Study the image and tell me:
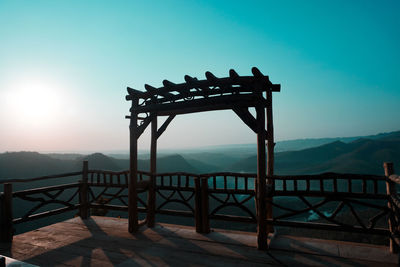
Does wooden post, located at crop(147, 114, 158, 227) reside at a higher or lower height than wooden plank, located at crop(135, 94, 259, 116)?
lower

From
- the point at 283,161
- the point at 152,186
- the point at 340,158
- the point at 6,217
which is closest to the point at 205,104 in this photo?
the point at 152,186

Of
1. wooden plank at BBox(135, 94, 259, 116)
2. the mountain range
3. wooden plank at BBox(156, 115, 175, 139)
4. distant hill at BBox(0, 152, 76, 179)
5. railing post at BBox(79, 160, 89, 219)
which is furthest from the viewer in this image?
the mountain range

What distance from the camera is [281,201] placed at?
66.4 metres

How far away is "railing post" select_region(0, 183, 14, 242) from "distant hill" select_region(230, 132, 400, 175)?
99396 millimetres

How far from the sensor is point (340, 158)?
11294cm

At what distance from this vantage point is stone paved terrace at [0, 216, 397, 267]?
3988 millimetres

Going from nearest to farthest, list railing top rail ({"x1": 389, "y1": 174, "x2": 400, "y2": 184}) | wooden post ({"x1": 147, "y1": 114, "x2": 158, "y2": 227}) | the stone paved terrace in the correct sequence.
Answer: railing top rail ({"x1": 389, "y1": 174, "x2": 400, "y2": 184}) < the stone paved terrace < wooden post ({"x1": 147, "y1": 114, "x2": 158, "y2": 227})

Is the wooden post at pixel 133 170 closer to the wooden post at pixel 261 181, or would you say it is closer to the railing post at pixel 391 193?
the wooden post at pixel 261 181

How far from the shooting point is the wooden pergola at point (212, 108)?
4.61 metres

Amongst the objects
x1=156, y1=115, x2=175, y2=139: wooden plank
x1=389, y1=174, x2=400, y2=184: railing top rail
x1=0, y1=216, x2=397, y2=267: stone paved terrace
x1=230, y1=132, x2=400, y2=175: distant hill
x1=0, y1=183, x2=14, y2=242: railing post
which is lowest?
x1=230, y1=132, x2=400, y2=175: distant hill

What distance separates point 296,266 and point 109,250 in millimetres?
3407

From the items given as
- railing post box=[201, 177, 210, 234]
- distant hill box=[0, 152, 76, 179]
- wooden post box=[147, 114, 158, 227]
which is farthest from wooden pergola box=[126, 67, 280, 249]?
distant hill box=[0, 152, 76, 179]

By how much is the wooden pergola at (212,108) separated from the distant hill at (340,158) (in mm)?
96686

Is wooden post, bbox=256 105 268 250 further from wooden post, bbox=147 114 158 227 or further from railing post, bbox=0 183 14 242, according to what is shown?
railing post, bbox=0 183 14 242
